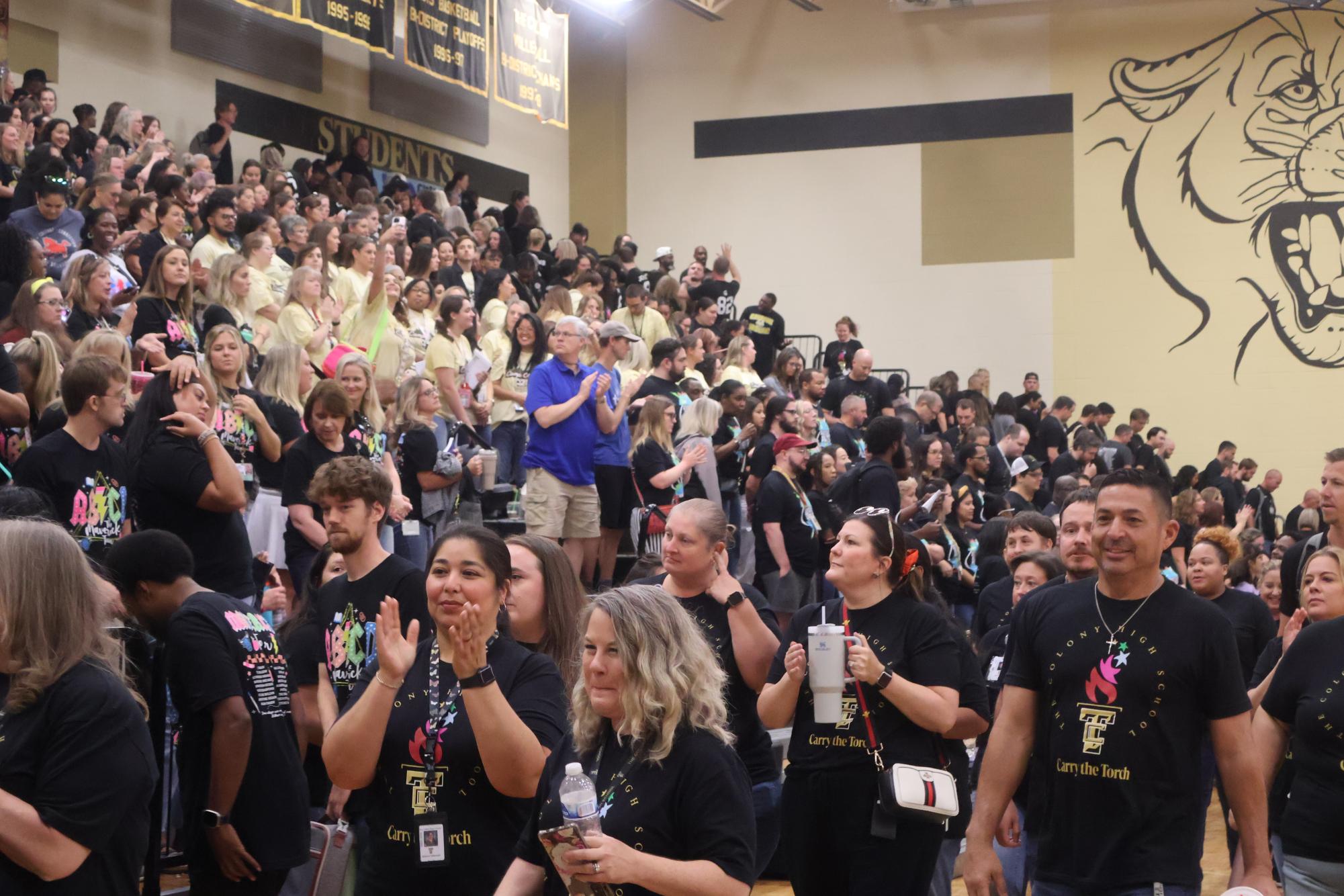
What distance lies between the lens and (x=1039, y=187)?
1986 cm

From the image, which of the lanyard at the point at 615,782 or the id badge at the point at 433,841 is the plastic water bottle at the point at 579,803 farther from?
the id badge at the point at 433,841

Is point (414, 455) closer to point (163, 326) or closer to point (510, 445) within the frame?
point (163, 326)

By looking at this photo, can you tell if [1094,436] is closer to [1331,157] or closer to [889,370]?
[889,370]

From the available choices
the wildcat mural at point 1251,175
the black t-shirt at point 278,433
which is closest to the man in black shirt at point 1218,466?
the wildcat mural at point 1251,175

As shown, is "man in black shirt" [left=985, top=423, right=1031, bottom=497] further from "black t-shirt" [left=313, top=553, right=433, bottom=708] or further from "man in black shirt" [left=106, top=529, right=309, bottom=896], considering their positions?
"man in black shirt" [left=106, top=529, right=309, bottom=896]

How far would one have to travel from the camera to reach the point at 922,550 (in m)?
4.24

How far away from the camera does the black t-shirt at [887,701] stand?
390 cm

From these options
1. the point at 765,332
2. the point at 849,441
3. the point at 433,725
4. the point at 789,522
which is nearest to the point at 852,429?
the point at 849,441

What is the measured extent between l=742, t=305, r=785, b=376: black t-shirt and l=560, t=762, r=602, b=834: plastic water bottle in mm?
14020

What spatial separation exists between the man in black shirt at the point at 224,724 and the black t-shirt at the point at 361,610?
0.51 feet

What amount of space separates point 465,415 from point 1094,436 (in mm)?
7945

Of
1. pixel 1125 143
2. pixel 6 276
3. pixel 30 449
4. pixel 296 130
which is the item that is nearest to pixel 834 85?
pixel 1125 143

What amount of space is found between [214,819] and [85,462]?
1.80 m

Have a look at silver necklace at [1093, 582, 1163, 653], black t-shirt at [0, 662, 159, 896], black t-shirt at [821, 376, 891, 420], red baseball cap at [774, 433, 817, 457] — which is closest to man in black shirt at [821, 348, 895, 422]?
black t-shirt at [821, 376, 891, 420]
